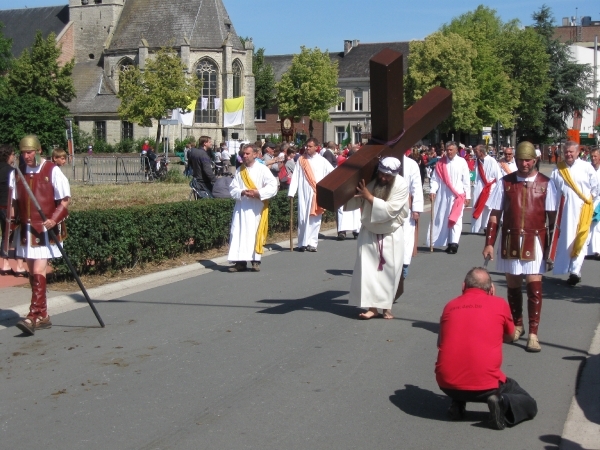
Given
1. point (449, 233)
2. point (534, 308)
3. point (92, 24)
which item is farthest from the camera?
point (92, 24)

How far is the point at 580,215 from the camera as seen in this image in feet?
37.2

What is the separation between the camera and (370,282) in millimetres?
8789

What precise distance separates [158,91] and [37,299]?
3813 centimetres

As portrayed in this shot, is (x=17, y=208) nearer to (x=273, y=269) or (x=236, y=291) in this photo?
(x=236, y=291)

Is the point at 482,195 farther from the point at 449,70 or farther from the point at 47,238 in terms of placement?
the point at 449,70

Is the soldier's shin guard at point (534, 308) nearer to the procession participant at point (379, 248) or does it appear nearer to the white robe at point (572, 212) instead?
the procession participant at point (379, 248)

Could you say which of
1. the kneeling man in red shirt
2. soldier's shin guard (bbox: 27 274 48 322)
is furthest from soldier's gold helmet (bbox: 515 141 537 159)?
soldier's shin guard (bbox: 27 274 48 322)

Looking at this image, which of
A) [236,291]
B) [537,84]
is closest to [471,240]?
[236,291]

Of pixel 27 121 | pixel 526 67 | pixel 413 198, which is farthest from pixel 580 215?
pixel 526 67

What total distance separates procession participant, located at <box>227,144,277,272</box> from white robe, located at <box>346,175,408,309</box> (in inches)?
142

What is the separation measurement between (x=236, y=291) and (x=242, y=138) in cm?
6201

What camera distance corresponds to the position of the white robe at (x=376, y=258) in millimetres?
8719

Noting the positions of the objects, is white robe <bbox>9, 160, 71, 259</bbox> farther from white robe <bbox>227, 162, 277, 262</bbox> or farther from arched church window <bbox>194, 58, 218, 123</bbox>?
arched church window <bbox>194, 58, 218, 123</bbox>

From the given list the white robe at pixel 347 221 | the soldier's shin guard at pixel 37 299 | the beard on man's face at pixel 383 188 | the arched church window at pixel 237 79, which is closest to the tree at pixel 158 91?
the arched church window at pixel 237 79
